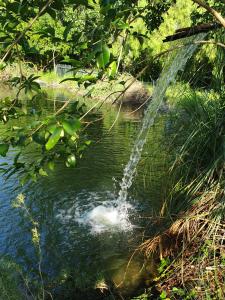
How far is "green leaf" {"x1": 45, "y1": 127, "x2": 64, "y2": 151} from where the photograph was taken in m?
1.68

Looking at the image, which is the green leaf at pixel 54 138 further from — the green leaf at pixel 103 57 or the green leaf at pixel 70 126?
the green leaf at pixel 103 57

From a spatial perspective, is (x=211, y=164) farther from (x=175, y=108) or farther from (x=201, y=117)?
(x=175, y=108)

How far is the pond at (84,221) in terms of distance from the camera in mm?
5441

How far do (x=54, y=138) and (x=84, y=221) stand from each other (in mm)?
5567

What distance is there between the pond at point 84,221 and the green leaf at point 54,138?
203 centimetres

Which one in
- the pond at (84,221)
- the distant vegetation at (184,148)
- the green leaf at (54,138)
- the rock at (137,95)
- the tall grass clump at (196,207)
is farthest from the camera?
the rock at (137,95)

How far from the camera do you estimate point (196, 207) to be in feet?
15.9

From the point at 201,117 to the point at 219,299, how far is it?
267 centimetres

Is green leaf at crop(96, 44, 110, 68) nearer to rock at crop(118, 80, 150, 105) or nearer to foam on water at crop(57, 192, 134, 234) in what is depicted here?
foam on water at crop(57, 192, 134, 234)

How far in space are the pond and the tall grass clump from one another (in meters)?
0.51

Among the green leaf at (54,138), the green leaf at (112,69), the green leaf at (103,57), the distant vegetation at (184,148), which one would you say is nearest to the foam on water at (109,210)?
the distant vegetation at (184,148)

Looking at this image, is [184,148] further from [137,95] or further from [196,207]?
[137,95]

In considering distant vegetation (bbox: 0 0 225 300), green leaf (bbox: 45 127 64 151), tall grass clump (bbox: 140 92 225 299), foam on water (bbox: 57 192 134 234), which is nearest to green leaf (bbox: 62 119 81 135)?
green leaf (bbox: 45 127 64 151)

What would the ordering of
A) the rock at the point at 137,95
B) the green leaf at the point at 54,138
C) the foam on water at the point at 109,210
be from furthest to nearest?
the rock at the point at 137,95, the foam on water at the point at 109,210, the green leaf at the point at 54,138
